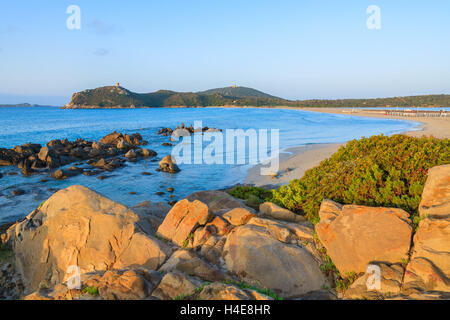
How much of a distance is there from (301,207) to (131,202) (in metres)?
11.6

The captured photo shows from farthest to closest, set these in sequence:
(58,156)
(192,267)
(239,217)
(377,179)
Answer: (58,156), (239,217), (377,179), (192,267)

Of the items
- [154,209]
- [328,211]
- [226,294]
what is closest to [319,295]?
[226,294]

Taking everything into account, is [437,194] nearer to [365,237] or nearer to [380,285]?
[365,237]

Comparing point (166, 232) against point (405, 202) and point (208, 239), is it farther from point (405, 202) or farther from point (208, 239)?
point (405, 202)

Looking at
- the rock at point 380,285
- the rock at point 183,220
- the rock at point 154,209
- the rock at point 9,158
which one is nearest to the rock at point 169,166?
the rock at point 154,209

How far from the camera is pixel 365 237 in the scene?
221 inches

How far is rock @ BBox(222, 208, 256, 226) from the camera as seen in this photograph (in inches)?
304

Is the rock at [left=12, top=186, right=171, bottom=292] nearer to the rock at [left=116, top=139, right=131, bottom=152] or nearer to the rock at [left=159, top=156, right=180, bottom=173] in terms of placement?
the rock at [left=159, top=156, right=180, bottom=173]

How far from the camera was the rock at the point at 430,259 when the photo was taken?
14.2 feet

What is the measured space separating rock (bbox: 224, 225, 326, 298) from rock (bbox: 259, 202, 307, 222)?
1.85m

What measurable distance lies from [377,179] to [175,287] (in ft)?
19.7

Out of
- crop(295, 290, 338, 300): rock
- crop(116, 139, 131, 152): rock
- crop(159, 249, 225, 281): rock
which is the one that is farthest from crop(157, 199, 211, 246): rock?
crop(116, 139, 131, 152): rock

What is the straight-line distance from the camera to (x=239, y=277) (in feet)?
18.2
